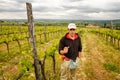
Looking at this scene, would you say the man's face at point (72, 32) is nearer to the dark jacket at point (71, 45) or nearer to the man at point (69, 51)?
the man at point (69, 51)

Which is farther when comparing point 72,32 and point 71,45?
point 71,45

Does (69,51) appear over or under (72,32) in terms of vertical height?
under

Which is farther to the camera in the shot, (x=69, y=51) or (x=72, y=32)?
(x=69, y=51)

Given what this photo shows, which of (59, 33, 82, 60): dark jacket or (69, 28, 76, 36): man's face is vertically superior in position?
(69, 28, 76, 36): man's face

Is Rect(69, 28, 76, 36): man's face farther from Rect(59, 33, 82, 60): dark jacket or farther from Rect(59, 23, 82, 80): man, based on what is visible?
Rect(59, 33, 82, 60): dark jacket

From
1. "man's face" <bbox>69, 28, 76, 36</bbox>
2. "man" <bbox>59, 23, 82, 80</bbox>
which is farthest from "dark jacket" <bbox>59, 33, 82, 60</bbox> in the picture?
"man's face" <bbox>69, 28, 76, 36</bbox>

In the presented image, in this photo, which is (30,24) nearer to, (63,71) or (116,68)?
(63,71)

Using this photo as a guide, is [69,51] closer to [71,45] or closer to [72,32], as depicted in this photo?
[71,45]

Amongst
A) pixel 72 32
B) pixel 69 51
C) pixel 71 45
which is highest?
pixel 72 32

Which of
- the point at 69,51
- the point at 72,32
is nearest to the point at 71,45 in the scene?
the point at 69,51

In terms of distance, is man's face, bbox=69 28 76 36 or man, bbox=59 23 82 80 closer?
man's face, bbox=69 28 76 36

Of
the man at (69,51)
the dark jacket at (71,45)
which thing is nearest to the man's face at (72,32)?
the man at (69,51)

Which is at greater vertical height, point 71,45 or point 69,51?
point 71,45

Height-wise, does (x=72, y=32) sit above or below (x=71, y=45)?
above
